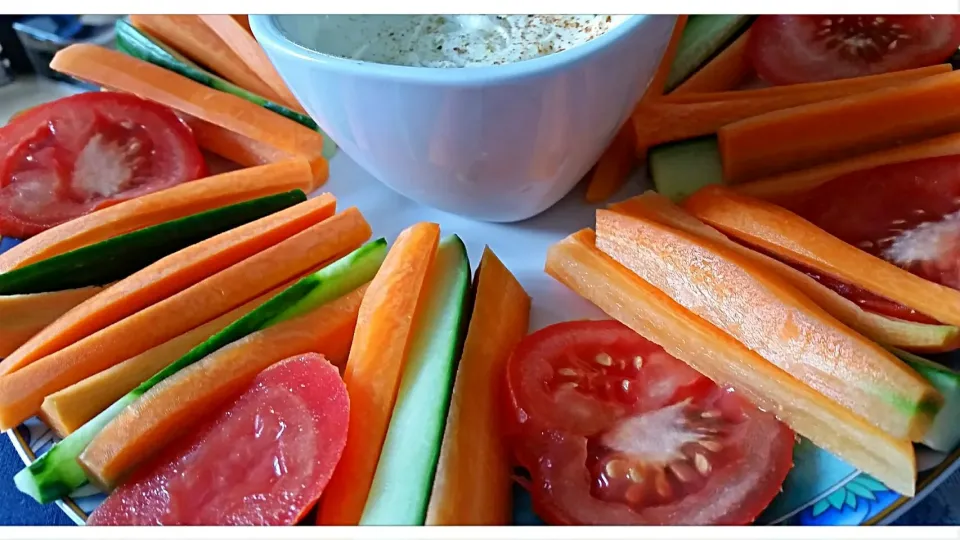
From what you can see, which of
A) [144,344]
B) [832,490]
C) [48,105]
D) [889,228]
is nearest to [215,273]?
[144,344]

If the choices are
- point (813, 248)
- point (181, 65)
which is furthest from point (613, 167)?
point (181, 65)

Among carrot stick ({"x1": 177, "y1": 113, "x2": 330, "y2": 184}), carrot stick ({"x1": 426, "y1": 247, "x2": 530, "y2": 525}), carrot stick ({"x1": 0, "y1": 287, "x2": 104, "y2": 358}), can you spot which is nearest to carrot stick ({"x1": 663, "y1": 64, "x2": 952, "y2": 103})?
carrot stick ({"x1": 426, "y1": 247, "x2": 530, "y2": 525})

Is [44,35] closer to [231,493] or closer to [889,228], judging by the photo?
[231,493]

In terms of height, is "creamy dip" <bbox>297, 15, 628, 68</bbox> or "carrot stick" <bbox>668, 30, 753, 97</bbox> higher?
"creamy dip" <bbox>297, 15, 628, 68</bbox>

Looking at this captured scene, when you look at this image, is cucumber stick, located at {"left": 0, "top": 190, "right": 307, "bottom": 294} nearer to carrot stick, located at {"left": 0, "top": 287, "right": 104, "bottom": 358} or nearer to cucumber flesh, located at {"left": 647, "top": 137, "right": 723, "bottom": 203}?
carrot stick, located at {"left": 0, "top": 287, "right": 104, "bottom": 358}

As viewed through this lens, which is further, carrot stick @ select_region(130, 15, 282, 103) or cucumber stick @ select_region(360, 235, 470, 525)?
carrot stick @ select_region(130, 15, 282, 103)

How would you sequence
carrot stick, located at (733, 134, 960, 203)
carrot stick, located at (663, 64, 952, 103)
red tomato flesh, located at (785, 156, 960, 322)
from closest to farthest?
red tomato flesh, located at (785, 156, 960, 322)
carrot stick, located at (733, 134, 960, 203)
carrot stick, located at (663, 64, 952, 103)

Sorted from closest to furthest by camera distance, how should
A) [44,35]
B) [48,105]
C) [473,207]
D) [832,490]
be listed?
[832,490], [473,207], [48,105], [44,35]
